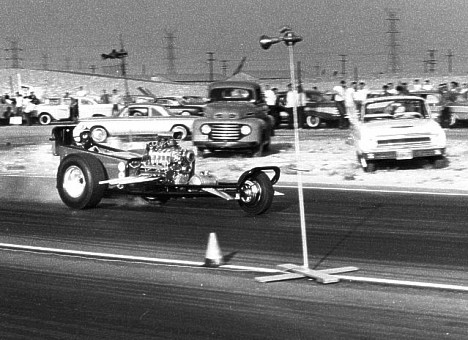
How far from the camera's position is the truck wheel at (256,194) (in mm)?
12242

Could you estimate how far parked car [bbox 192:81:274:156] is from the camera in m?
20.8

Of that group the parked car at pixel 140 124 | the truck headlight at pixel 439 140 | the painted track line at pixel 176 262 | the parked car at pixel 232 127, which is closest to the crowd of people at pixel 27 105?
the parked car at pixel 140 124

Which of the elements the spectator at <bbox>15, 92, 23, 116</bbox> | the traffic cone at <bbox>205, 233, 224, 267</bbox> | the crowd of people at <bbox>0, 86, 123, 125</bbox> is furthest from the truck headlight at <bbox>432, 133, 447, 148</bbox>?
the spectator at <bbox>15, 92, 23, 116</bbox>

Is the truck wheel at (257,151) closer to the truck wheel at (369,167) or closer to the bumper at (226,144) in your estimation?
the bumper at (226,144)

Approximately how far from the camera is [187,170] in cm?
Answer: 1301

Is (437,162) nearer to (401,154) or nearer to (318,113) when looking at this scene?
(401,154)

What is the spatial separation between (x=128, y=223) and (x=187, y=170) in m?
1.51

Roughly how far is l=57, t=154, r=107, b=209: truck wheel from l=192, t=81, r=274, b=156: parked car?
305 inches

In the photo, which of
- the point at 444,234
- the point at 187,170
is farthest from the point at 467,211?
the point at 187,170

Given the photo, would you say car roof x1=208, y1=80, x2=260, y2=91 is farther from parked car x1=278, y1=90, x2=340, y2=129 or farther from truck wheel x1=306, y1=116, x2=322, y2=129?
truck wheel x1=306, y1=116, x2=322, y2=129

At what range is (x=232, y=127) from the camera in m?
20.8

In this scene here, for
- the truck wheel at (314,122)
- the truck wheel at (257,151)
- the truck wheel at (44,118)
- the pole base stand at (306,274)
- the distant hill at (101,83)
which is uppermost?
the distant hill at (101,83)

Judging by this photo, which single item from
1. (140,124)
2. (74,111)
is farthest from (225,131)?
(74,111)

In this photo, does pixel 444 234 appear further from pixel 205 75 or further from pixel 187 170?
pixel 205 75
